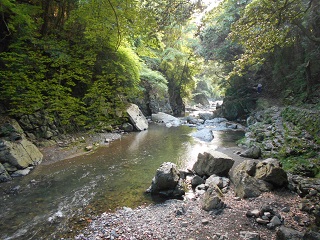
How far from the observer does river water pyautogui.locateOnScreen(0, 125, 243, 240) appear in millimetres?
5035

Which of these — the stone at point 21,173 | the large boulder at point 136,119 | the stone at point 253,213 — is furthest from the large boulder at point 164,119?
the stone at point 253,213

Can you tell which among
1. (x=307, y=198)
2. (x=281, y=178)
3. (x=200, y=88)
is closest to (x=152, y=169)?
(x=281, y=178)

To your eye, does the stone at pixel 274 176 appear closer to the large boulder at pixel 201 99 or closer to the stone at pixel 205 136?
the stone at pixel 205 136

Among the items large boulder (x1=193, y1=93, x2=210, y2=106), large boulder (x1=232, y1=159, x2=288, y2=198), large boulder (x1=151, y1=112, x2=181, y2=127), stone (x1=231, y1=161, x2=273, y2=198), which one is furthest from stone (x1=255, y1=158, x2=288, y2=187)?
large boulder (x1=193, y1=93, x2=210, y2=106)

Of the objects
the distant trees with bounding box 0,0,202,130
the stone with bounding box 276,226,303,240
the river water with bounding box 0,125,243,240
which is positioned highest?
the distant trees with bounding box 0,0,202,130

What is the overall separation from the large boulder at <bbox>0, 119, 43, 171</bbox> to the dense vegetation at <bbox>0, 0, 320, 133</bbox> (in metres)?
0.80

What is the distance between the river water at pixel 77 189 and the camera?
5035 millimetres

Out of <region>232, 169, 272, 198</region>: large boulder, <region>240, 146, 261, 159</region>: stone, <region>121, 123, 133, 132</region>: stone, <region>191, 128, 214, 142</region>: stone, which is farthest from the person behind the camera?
A: <region>121, 123, 133, 132</region>: stone

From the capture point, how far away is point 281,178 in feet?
20.5

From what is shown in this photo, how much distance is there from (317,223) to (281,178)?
193 centimetres

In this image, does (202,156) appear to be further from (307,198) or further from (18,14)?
(18,14)

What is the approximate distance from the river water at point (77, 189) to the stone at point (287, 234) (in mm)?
3394

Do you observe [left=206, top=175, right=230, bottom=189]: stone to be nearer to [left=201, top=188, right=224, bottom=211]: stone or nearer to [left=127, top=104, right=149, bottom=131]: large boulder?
[left=201, top=188, right=224, bottom=211]: stone

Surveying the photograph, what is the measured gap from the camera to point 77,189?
22.6 ft
